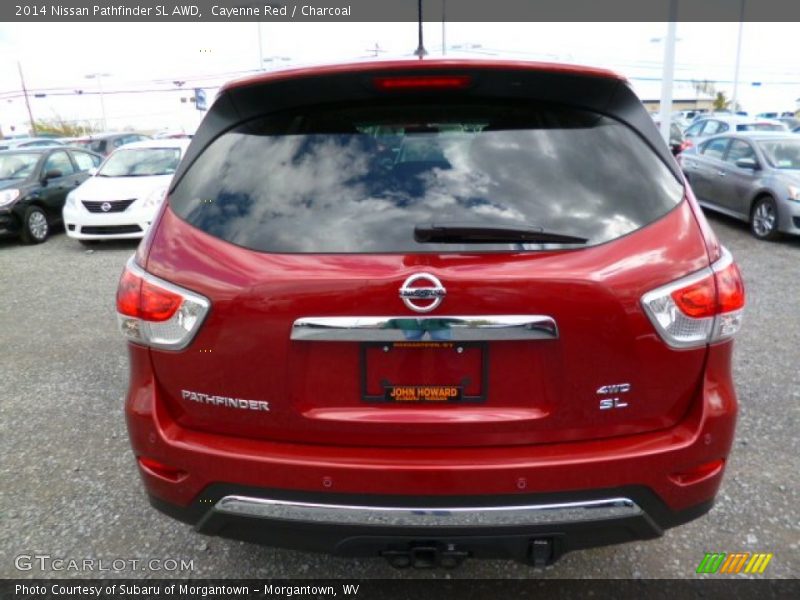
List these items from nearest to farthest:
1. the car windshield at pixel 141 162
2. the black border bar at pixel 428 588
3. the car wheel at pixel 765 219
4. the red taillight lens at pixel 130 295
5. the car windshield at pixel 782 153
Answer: the red taillight lens at pixel 130 295 → the black border bar at pixel 428 588 → the car wheel at pixel 765 219 → the car windshield at pixel 782 153 → the car windshield at pixel 141 162

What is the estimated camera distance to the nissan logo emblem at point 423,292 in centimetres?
176

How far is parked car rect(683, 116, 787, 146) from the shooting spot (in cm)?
1673

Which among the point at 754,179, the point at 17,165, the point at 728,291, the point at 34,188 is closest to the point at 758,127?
the point at 754,179

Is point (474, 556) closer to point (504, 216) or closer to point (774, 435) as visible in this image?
point (504, 216)

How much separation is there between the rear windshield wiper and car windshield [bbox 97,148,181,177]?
998cm

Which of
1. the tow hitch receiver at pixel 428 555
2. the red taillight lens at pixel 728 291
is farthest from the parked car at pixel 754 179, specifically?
the tow hitch receiver at pixel 428 555

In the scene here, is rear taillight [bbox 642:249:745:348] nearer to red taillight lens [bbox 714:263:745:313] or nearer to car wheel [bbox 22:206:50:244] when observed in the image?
red taillight lens [bbox 714:263:745:313]

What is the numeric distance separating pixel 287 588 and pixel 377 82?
1.99m

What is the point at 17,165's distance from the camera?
→ 1105cm

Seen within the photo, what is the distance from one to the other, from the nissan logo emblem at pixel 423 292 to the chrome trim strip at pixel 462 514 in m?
0.62

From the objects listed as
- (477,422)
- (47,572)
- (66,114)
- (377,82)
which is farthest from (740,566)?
(66,114)

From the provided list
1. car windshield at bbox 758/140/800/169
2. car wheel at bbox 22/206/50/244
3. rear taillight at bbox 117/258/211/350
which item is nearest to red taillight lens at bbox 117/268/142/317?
rear taillight at bbox 117/258/211/350

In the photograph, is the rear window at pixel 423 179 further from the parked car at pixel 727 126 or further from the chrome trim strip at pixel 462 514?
the parked car at pixel 727 126

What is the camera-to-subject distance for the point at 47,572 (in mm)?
2654
